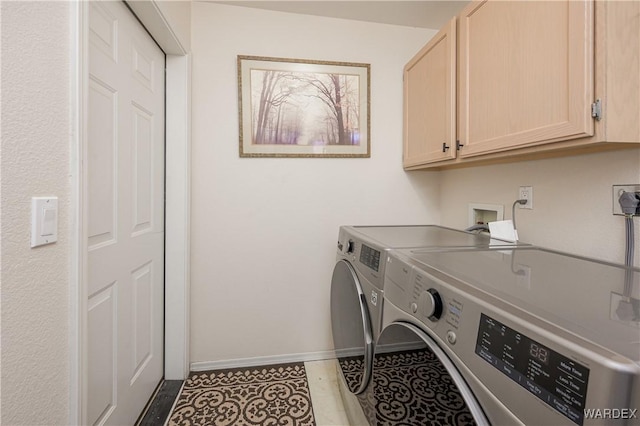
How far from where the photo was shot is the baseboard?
1712 mm

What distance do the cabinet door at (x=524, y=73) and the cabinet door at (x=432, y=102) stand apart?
7cm

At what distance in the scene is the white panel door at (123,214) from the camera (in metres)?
0.98

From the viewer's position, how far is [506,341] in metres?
0.43

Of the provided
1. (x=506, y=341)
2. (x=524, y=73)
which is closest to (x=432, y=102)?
(x=524, y=73)

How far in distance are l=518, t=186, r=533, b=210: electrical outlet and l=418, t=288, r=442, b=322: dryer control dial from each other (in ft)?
3.18

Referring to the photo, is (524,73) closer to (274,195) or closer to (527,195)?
(527,195)

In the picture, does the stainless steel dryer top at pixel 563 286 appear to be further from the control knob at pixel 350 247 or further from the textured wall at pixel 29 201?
the textured wall at pixel 29 201

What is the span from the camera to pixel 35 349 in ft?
2.19

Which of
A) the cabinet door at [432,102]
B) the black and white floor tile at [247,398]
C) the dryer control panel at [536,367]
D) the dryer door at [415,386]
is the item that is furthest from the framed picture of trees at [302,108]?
the dryer control panel at [536,367]

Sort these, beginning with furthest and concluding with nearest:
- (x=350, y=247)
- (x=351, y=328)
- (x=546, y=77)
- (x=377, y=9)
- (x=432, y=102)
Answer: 1. (x=377, y=9)
2. (x=432, y=102)
3. (x=350, y=247)
4. (x=351, y=328)
5. (x=546, y=77)

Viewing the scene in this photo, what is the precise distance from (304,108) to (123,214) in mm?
1171

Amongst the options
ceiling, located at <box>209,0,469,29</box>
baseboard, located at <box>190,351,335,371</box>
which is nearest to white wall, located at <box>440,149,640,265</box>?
ceiling, located at <box>209,0,469,29</box>

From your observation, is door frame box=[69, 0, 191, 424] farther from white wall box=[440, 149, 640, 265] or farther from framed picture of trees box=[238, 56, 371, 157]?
white wall box=[440, 149, 640, 265]

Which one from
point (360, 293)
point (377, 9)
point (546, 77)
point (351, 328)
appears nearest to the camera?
point (546, 77)
